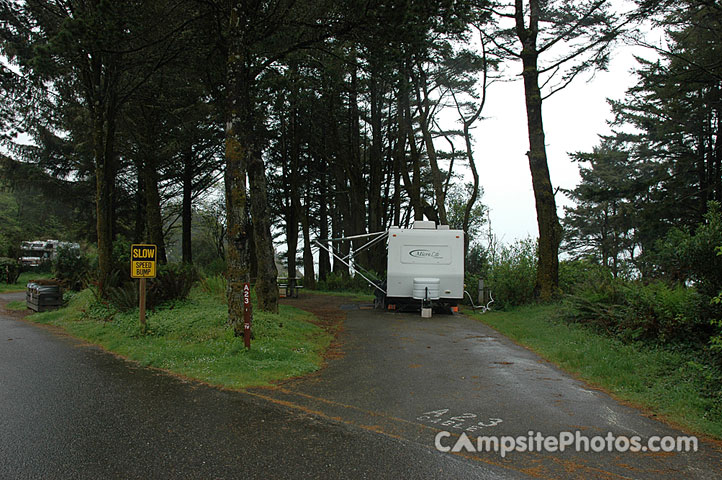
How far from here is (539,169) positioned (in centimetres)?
1764

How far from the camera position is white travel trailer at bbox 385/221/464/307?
16.7 meters

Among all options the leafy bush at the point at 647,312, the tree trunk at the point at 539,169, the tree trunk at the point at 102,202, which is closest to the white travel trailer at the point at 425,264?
the tree trunk at the point at 539,169

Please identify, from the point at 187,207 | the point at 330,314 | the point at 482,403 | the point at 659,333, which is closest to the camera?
the point at 482,403

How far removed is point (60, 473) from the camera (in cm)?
407

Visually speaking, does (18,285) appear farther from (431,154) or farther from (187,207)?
(431,154)

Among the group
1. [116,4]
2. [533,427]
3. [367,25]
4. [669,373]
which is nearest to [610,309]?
[669,373]

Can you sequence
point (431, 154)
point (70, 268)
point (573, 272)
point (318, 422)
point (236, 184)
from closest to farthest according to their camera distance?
point (318, 422) < point (236, 184) < point (573, 272) < point (70, 268) < point (431, 154)

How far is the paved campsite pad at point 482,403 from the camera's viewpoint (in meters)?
4.41

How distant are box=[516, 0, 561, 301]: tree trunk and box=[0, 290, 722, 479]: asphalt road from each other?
29.1ft

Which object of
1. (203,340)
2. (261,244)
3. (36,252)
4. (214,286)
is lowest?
(203,340)

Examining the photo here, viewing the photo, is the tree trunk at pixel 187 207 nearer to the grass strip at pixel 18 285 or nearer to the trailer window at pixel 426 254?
the grass strip at pixel 18 285

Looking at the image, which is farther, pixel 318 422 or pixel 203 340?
pixel 203 340

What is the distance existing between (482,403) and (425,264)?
35.2 feet

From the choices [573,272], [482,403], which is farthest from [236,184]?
[573,272]
